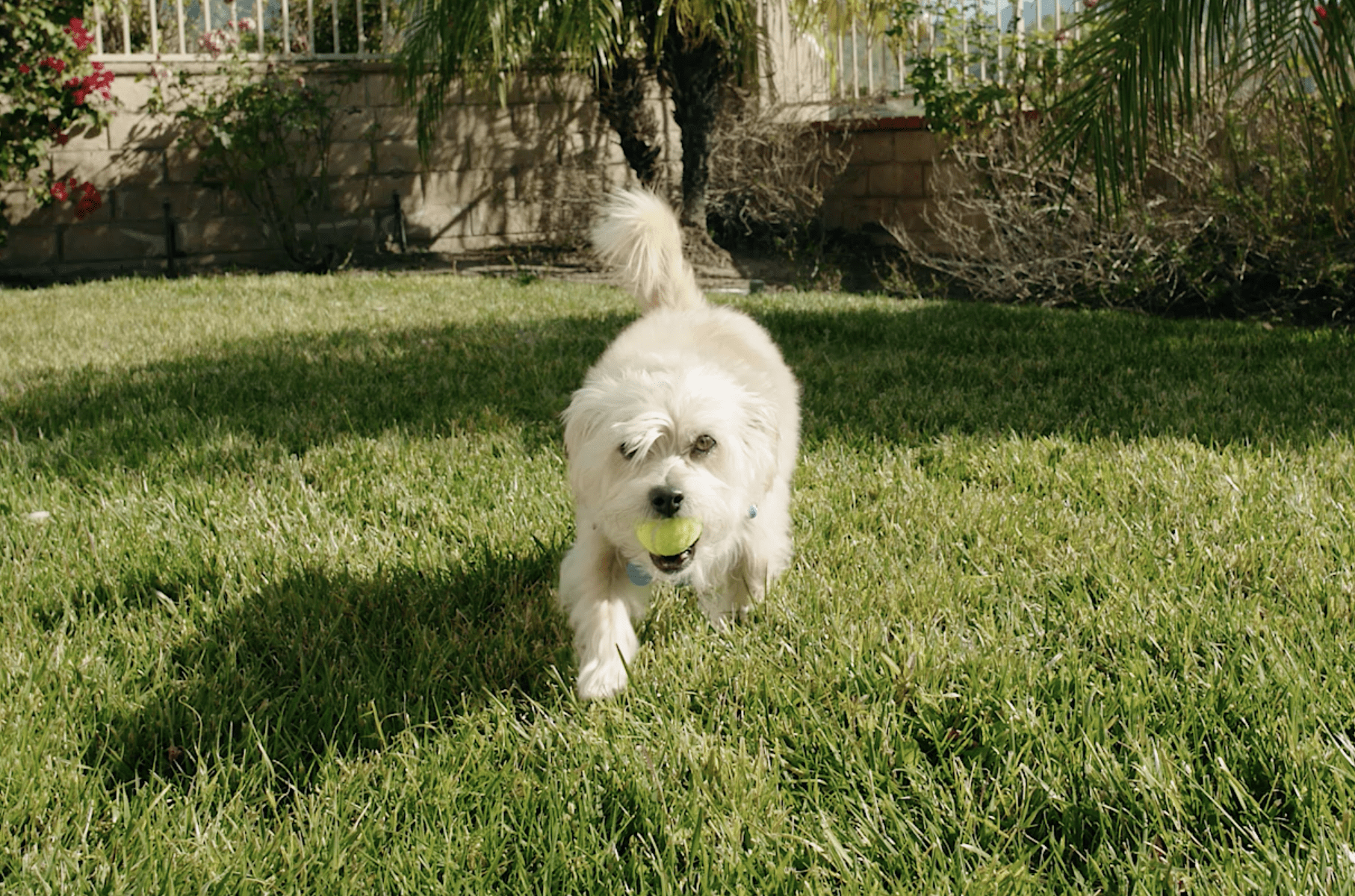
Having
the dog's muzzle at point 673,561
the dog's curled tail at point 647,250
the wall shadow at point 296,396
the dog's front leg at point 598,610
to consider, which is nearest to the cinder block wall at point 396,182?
the wall shadow at point 296,396

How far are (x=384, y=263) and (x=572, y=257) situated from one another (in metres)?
1.95

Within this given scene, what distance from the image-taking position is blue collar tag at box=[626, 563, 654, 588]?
7.80 feet

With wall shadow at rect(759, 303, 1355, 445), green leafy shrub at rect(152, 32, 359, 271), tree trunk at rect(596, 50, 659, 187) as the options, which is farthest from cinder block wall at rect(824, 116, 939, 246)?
green leafy shrub at rect(152, 32, 359, 271)

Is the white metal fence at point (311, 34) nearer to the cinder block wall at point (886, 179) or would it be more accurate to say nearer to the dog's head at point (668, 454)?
the cinder block wall at point (886, 179)

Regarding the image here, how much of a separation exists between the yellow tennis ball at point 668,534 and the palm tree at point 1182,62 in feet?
8.71

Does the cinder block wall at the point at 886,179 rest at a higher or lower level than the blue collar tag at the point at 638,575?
higher

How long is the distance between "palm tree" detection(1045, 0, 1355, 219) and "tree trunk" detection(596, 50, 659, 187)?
262 inches

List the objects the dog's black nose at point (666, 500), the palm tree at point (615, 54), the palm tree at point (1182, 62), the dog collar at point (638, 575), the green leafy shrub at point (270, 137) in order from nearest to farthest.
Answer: the dog's black nose at point (666, 500) → the dog collar at point (638, 575) → the palm tree at point (1182, 62) → the palm tree at point (615, 54) → the green leafy shrub at point (270, 137)

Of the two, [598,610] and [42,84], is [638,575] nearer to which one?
[598,610]

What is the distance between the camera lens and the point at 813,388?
4977 mm

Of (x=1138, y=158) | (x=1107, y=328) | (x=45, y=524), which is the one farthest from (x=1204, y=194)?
(x=45, y=524)

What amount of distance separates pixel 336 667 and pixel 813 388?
10.3ft

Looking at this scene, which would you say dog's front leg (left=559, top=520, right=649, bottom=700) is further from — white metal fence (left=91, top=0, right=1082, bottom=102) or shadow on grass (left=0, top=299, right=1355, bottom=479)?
white metal fence (left=91, top=0, right=1082, bottom=102)

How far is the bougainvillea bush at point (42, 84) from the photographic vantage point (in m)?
9.02
